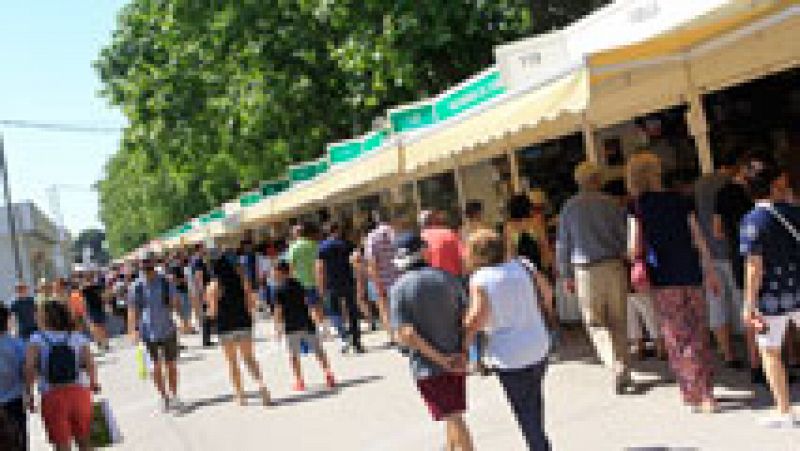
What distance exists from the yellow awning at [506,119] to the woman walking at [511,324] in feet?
7.20

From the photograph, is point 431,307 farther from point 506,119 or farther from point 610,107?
point 610,107

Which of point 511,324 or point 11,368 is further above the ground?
point 511,324

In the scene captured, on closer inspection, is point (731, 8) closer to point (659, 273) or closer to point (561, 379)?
point (659, 273)

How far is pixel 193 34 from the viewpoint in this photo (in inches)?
1246

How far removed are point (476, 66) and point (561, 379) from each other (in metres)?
13.3

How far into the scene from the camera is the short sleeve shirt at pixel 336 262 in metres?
13.9

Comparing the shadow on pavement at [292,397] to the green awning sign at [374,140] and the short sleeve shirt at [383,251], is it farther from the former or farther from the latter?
the green awning sign at [374,140]

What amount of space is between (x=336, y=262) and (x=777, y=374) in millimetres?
8246

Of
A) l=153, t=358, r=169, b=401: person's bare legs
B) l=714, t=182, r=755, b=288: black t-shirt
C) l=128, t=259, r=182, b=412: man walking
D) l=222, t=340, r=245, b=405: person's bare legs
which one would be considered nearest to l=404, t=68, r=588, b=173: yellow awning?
l=714, t=182, r=755, b=288: black t-shirt

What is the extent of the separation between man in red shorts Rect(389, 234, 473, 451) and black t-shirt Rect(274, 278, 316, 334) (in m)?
5.25

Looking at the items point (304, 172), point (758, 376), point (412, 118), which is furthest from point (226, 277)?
point (304, 172)

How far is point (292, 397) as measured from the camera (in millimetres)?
11750

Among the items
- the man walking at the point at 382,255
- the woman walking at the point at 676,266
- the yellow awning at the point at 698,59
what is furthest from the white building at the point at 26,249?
the woman walking at the point at 676,266

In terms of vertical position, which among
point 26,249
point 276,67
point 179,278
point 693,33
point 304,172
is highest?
point 276,67
